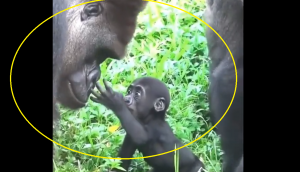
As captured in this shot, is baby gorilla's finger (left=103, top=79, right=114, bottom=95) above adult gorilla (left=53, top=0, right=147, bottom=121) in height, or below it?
below

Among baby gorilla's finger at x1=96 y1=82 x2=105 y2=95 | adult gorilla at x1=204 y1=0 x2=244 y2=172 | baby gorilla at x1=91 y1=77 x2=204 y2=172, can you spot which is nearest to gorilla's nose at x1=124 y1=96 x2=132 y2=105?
baby gorilla at x1=91 y1=77 x2=204 y2=172

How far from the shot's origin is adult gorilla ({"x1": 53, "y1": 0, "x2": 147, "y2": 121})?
1.95 meters

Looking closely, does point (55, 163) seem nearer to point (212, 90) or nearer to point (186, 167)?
point (186, 167)

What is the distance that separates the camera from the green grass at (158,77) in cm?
194

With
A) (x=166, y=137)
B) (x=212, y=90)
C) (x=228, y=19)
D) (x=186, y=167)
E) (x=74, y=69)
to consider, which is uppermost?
(x=228, y=19)

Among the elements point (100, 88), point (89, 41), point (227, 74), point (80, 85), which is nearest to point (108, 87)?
point (100, 88)

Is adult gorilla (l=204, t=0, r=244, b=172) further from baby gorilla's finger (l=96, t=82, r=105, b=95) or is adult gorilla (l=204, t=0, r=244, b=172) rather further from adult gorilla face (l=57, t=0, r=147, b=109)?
baby gorilla's finger (l=96, t=82, r=105, b=95)

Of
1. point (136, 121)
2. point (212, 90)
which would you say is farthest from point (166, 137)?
point (212, 90)

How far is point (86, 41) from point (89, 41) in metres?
0.02

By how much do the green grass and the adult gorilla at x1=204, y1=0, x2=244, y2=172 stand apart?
0.05 meters

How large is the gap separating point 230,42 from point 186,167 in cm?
70

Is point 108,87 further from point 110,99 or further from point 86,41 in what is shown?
point 86,41

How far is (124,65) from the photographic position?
1.94m

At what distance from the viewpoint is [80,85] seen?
1.95 metres
